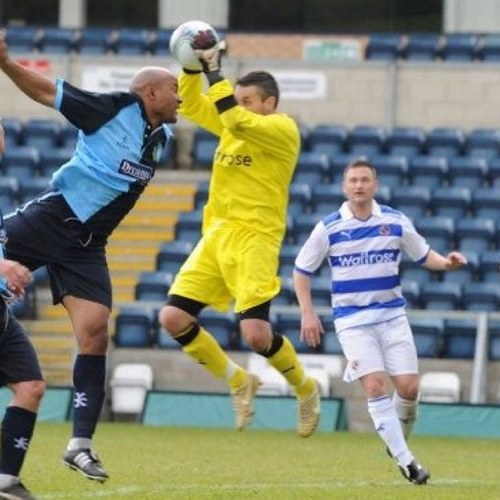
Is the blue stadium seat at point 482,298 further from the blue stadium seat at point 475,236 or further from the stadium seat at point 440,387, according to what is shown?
the stadium seat at point 440,387

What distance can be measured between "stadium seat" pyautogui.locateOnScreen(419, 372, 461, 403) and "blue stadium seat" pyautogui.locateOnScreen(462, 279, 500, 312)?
1411 mm

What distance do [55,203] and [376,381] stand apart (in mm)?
2188

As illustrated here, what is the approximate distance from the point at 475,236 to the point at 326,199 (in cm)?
195

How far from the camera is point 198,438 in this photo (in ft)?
52.1

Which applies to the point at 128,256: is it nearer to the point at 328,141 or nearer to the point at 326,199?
the point at 326,199

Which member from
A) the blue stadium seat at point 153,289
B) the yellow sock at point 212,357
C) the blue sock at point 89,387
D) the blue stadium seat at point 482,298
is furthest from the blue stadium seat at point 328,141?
the blue sock at point 89,387

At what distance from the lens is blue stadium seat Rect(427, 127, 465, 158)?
23641mm

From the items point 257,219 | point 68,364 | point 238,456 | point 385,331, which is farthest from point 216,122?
point 68,364

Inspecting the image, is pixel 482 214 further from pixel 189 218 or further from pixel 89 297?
pixel 89 297

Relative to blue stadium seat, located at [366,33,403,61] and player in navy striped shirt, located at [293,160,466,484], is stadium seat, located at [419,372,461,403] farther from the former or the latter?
blue stadium seat, located at [366,33,403,61]

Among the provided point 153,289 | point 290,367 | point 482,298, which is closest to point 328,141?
point 153,289

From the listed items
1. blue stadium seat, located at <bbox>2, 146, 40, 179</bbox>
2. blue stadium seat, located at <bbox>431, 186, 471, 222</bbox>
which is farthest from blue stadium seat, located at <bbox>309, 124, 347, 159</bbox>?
blue stadium seat, located at <bbox>2, 146, 40, 179</bbox>

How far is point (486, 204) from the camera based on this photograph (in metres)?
22.2

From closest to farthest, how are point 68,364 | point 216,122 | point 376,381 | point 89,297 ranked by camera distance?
point 89,297, point 376,381, point 216,122, point 68,364
